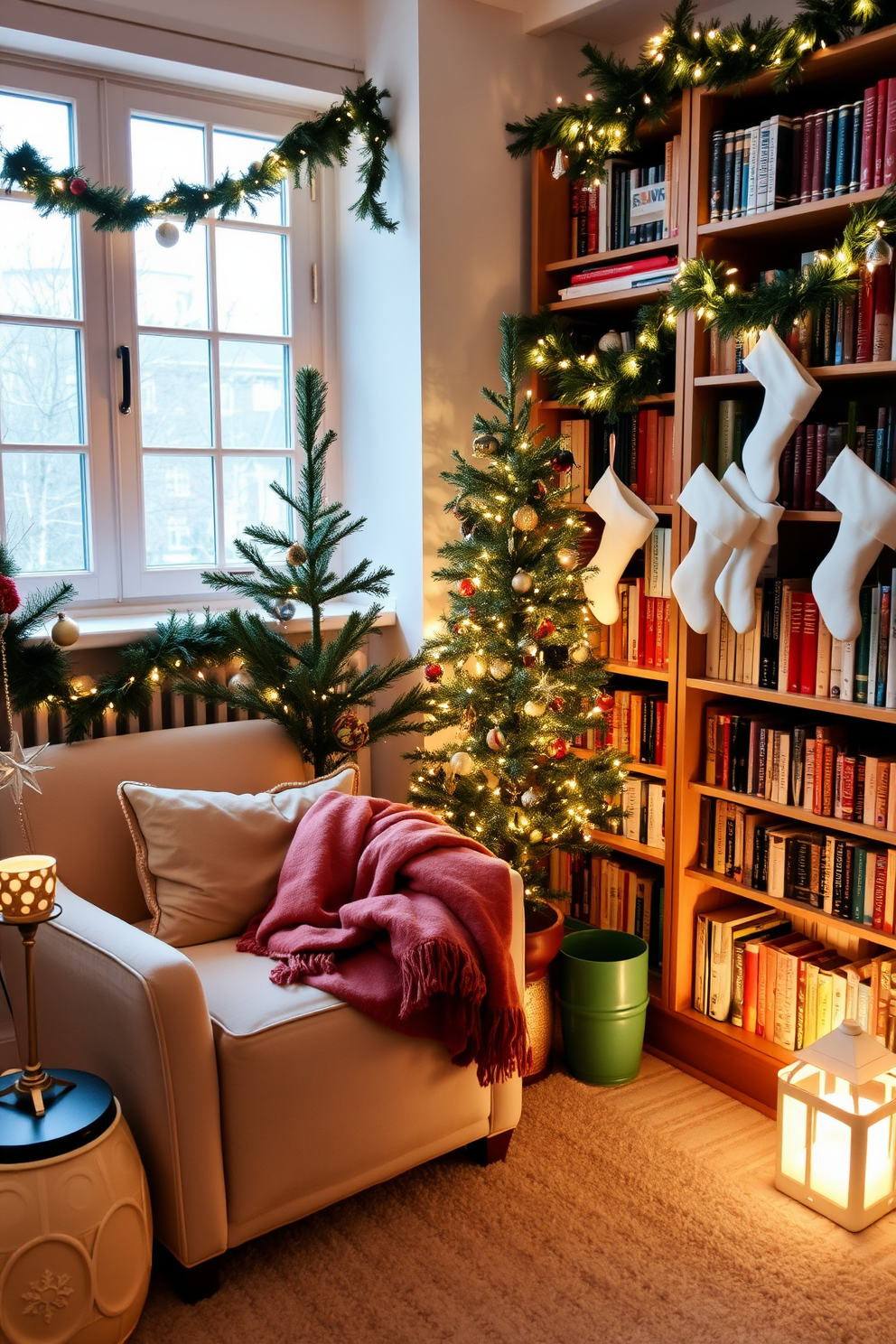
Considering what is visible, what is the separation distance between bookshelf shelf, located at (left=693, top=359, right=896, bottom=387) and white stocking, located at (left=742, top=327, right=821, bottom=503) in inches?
1.9

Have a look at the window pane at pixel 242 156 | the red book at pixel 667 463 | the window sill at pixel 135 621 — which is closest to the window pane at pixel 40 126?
the window pane at pixel 242 156

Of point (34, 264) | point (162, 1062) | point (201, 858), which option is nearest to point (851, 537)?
point (201, 858)

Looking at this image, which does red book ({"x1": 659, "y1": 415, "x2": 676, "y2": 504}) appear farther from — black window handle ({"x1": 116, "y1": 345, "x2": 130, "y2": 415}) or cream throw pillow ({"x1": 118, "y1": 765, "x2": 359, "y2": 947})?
black window handle ({"x1": 116, "y1": 345, "x2": 130, "y2": 415})

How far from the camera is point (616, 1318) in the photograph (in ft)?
6.40

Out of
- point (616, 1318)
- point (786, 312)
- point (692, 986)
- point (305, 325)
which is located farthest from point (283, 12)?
point (616, 1318)

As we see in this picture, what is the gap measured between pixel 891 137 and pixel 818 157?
182mm

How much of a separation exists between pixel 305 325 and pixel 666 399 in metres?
1.10

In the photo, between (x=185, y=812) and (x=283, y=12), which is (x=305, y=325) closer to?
(x=283, y=12)

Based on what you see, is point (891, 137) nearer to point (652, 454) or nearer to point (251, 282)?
point (652, 454)

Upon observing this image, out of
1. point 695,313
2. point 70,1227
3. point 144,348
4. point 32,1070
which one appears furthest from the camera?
point 144,348

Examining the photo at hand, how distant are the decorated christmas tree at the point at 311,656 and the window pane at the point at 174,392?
469mm

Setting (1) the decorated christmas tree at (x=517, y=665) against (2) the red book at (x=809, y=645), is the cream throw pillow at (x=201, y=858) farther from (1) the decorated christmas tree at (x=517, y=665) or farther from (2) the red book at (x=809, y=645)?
(2) the red book at (x=809, y=645)

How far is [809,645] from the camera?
98.3 inches

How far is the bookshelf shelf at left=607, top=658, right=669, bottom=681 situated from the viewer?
2820mm
